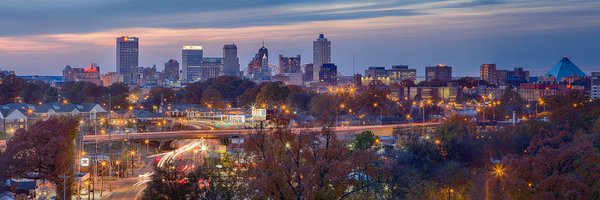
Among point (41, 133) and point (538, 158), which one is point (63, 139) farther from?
point (538, 158)

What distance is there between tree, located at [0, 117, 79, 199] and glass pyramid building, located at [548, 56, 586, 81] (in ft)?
443

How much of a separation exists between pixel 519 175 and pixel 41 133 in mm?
14745

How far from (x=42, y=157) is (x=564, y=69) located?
14196 centimetres

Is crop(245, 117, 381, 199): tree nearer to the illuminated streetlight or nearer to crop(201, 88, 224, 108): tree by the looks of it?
the illuminated streetlight

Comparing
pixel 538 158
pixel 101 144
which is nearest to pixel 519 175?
pixel 538 158

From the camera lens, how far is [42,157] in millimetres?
24203

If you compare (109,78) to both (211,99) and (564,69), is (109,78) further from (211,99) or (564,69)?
(211,99)

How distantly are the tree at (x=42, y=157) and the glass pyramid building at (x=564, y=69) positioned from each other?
135071 mm

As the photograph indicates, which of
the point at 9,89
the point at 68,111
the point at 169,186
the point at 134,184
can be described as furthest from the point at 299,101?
the point at 169,186

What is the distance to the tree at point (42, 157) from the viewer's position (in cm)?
2380

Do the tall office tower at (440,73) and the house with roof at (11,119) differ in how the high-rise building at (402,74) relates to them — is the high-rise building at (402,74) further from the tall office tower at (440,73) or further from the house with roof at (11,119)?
the house with roof at (11,119)

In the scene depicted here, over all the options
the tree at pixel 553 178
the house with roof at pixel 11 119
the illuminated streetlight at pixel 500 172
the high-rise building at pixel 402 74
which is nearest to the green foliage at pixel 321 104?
the house with roof at pixel 11 119

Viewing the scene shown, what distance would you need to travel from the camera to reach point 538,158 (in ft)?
57.7

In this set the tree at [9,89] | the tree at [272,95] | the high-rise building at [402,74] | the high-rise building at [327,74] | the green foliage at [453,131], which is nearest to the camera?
the green foliage at [453,131]
